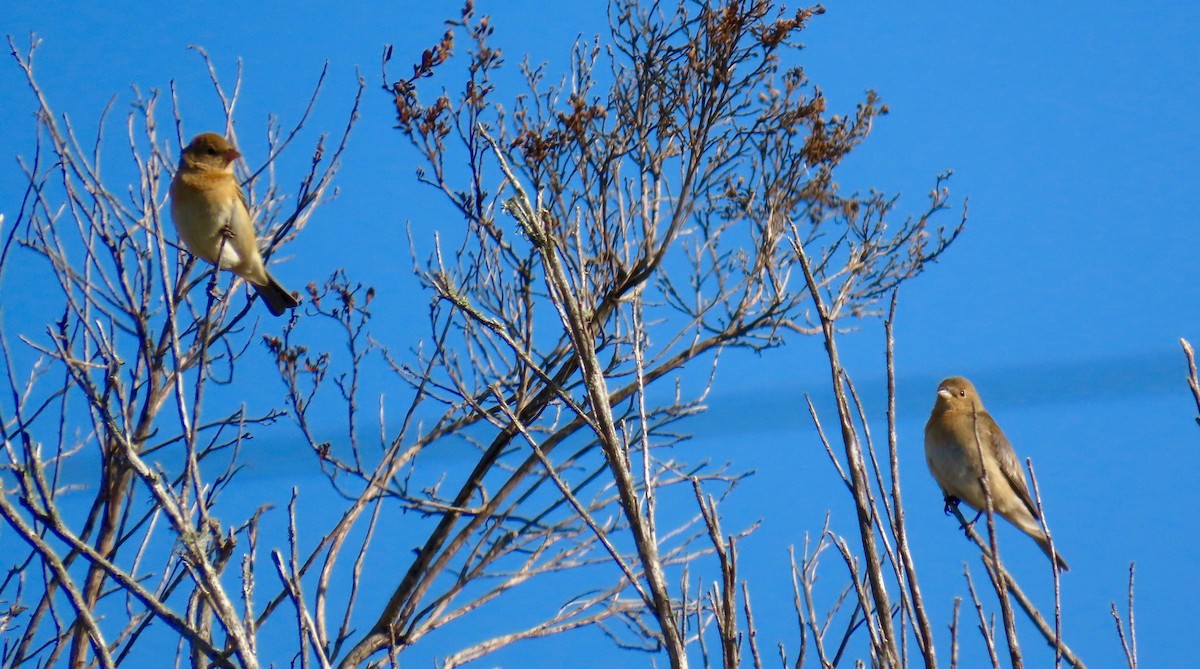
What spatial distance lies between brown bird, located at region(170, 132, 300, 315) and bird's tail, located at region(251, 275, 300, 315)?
12 millimetres

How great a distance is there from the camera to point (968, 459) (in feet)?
19.1

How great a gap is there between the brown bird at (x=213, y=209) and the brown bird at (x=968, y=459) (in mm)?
3243

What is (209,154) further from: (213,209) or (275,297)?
(275,297)

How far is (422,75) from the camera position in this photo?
4746 mm

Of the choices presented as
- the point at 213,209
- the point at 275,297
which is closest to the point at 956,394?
the point at 275,297

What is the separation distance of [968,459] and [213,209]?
3.76m

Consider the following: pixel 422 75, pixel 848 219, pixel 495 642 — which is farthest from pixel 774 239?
pixel 495 642

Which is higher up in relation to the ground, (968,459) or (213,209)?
(213,209)

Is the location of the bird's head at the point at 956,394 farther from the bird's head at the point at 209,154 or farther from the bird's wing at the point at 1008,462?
the bird's head at the point at 209,154

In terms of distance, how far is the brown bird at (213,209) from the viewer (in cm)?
520

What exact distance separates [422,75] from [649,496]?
309 centimetres

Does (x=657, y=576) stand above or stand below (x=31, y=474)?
below

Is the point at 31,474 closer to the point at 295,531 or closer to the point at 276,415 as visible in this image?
the point at 295,531

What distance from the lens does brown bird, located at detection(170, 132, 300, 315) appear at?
5.20 meters
